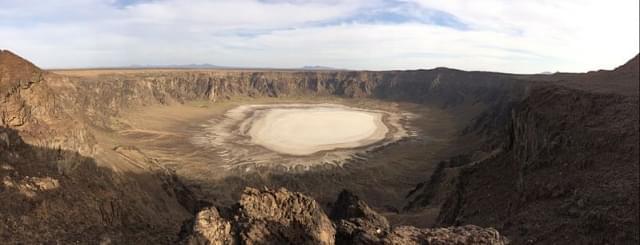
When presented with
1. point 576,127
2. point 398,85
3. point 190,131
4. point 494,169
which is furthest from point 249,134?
point 398,85

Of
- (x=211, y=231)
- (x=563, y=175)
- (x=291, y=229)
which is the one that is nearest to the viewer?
(x=211, y=231)

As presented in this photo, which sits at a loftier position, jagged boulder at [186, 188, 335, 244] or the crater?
jagged boulder at [186, 188, 335, 244]

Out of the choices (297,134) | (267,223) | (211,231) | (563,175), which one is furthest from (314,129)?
(211,231)

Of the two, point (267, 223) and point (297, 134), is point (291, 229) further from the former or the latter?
point (297, 134)

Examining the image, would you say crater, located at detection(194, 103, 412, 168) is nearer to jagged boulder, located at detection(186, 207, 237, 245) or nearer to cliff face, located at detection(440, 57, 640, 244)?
cliff face, located at detection(440, 57, 640, 244)

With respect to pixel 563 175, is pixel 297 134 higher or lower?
lower

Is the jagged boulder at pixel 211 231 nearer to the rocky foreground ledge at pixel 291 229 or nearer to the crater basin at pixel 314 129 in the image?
the rocky foreground ledge at pixel 291 229

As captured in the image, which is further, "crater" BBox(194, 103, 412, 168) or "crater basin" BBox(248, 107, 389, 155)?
"crater basin" BBox(248, 107, 389, 155)

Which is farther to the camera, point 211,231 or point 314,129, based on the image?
point 314,129

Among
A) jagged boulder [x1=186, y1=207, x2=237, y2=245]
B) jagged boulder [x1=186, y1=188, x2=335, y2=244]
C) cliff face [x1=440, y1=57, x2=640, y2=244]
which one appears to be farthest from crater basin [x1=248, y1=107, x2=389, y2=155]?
jagged boulder [x1=186, y1=207, x2=237, y2=245]

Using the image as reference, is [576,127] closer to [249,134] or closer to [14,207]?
[14,207]
